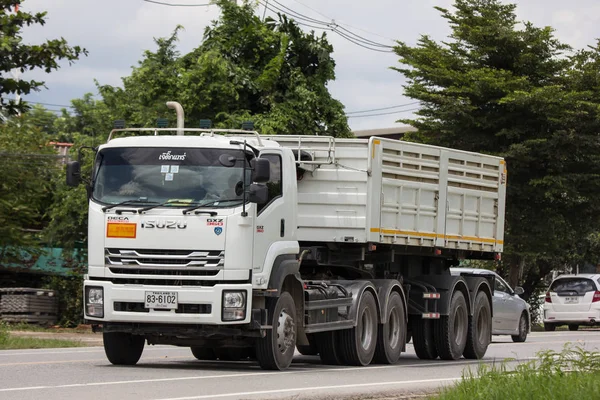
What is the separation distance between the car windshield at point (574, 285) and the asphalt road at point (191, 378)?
57.9ft

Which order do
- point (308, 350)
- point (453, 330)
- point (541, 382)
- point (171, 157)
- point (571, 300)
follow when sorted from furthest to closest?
point (571, 300) → point (453, 330) → point (308, 350) → point (171, 157) → point (541, 382)

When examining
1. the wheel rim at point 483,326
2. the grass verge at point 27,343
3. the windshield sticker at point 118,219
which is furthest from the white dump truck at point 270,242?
the grass verge at point 27,343

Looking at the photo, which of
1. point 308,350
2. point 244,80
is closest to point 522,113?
point 244,80

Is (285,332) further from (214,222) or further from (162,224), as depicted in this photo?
(162,224)

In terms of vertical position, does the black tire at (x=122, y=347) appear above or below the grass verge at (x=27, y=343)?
above

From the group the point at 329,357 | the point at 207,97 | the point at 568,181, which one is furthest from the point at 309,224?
the point at 568,181

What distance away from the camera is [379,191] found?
58.4ft

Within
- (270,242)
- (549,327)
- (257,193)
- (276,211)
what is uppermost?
(257,193)

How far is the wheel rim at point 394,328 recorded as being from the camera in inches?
742

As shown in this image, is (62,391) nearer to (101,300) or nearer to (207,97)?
(101,300)

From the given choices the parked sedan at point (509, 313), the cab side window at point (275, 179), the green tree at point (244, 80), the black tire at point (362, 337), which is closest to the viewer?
the cab side window at point (275, 179)

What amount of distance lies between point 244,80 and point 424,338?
14.5m

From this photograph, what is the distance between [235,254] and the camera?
14.9 metres

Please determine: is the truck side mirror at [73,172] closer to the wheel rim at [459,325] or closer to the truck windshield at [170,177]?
the truck windshield at [170,177]
